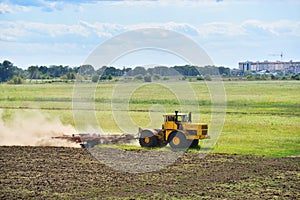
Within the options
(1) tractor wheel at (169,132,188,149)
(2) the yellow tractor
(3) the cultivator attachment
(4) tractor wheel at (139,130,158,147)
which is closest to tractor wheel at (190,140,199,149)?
(2) the yellow tractor

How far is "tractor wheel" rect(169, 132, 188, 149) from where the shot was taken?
29531 millimetres

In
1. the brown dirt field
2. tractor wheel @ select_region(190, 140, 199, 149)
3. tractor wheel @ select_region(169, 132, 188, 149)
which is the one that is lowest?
the brown dirt field

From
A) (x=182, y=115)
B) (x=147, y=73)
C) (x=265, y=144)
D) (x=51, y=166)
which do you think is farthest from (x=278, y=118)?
(x=51, y=166)

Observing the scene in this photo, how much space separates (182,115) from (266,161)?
5.22m

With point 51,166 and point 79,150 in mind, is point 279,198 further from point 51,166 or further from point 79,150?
point 79,150

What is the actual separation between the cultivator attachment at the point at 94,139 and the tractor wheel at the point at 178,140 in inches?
109

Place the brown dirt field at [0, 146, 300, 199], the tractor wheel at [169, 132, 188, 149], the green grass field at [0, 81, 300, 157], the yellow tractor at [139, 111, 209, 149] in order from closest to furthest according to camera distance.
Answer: the brown dirt field at [0, 146, 300, 199]
the yellow tractor at [139, 111, 209, 149]
the tractor wheel at [169, 132, 188, 149]
the green grass field at [0, 81, 300, 157]

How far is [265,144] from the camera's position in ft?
109

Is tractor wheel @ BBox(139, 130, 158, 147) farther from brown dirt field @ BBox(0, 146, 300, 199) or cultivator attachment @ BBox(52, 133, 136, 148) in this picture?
brown dirt field @ BBox(0, 146, 300, 199)

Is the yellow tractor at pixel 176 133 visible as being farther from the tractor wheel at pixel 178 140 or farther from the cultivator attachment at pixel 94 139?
the cultivator attachment at pixel 94 139

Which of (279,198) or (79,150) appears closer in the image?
(279,198)

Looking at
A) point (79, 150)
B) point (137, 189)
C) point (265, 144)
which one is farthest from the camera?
point (265, 144)

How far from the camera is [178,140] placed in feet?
97.0

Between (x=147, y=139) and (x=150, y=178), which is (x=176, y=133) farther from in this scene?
(x=150, y=178)
